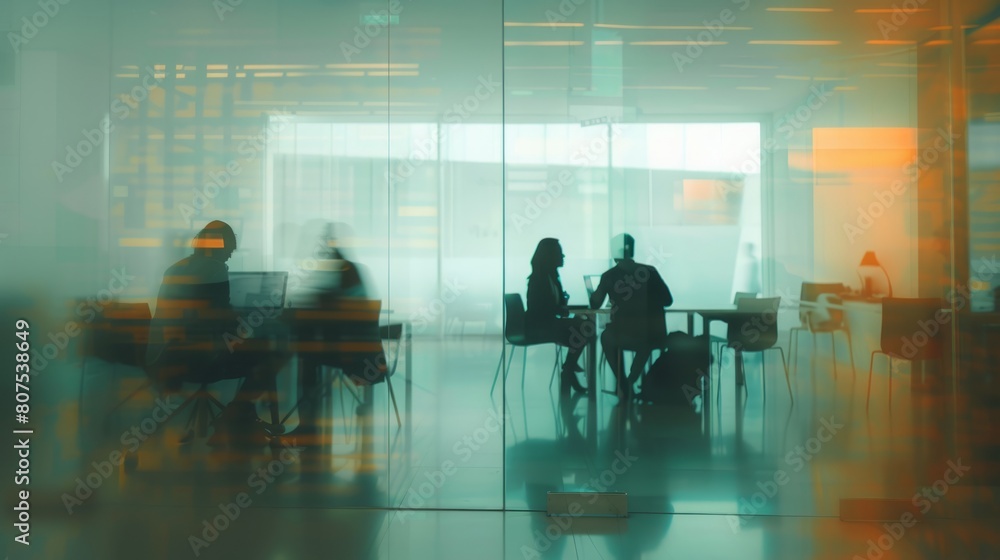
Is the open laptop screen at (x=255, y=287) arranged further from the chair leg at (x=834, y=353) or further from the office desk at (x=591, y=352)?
the chair leg at (x=834, y=353)

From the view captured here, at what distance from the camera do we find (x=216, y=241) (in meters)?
3.71

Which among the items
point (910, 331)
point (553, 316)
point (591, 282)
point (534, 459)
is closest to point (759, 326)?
point (910, 331)

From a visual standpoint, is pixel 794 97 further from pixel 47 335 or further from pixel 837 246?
pixel 47 335

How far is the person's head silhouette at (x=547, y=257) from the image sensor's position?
3666 millimetres

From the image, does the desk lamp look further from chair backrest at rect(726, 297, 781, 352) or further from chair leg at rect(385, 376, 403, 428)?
chair leg at rect(385, 376, 403, 428)

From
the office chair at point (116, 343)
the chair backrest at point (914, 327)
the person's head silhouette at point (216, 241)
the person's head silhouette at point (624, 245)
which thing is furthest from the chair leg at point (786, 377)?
the office chair at point (116, 343)

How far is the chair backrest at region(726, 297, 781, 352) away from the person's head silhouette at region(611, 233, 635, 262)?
61 centimetres

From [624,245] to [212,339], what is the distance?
87.7 inches

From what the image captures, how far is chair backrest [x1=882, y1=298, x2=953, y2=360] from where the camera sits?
3.63 metres

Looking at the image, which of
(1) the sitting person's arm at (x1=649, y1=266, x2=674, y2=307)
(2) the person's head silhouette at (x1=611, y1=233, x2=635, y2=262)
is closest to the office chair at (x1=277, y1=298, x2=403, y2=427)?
(2) the person's head silhouette at (x1=611, y1=233, x2=635, y2=262)

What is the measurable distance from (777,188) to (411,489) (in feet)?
8.06

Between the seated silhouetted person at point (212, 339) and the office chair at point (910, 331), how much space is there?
3.13 meters

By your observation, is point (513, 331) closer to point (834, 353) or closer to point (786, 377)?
point (786, 377)

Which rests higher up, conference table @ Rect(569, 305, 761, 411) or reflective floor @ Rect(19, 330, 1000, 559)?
conference table @ Rect(569, 305, 761, 411)
